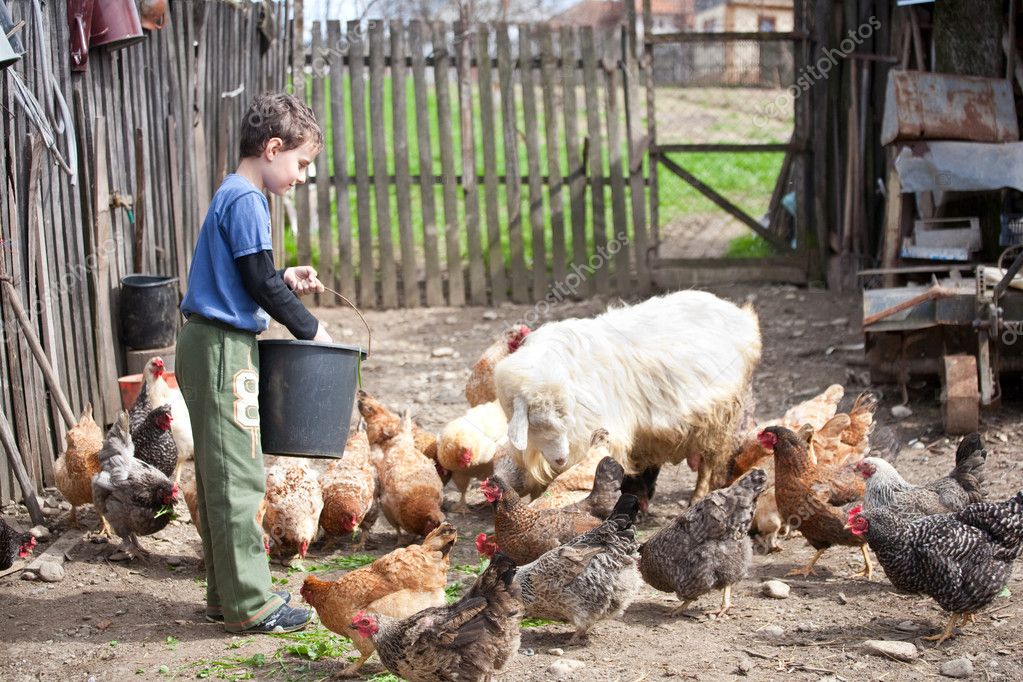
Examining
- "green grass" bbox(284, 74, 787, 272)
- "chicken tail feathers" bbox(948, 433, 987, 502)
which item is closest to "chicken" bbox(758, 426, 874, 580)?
"chicken tail feathers" bbox(948, 433, 987, 502)

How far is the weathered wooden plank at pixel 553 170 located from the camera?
1133cm

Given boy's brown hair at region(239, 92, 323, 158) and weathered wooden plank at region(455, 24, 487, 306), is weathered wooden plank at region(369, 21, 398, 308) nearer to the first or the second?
weathered wooden plank at region(455, 24, 487, 306)

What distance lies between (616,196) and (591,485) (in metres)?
6.53

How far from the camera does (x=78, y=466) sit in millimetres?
5609

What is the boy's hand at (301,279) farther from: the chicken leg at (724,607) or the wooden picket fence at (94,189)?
the chicken leg at (724,607)

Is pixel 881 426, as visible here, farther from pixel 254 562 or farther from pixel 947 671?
pixel 254 562

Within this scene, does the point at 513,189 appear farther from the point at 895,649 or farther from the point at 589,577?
the point at 895,649

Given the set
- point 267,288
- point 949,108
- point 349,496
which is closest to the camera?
point 267,288

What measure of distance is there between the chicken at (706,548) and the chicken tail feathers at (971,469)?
1.19m

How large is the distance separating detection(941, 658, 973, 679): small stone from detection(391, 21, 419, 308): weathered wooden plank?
320 inches

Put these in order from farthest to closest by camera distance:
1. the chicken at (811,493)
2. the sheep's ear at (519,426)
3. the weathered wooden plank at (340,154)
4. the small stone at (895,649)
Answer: the weathered wooden plank at (340,154), the sheep's ear at (519,426), the chicken at (811,493), the small stone at (895,649)

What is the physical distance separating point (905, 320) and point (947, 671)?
332cm

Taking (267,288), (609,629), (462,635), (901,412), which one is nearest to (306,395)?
(267,288)

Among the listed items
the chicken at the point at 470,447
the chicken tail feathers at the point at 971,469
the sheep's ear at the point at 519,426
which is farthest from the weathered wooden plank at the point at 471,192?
the chicken tail feathers at the point at 971,469
